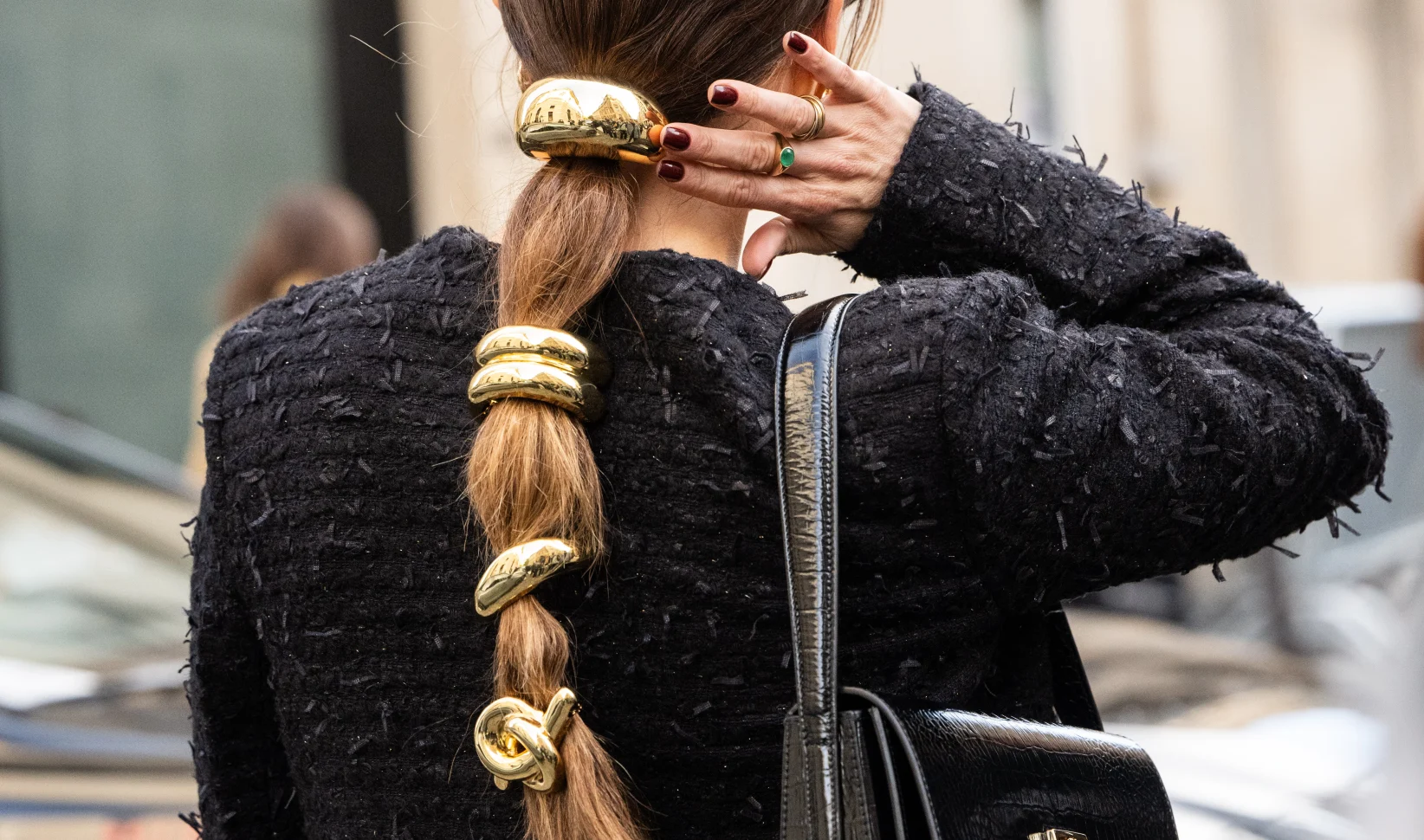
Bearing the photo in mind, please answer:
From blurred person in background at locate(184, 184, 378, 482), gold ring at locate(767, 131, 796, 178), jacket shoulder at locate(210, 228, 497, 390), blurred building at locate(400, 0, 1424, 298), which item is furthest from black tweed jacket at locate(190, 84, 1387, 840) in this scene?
blurred building at locate(400, 0, 1424, 298)

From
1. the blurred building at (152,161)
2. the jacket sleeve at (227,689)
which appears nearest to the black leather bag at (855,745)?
the jacket sleeve at (227,689)

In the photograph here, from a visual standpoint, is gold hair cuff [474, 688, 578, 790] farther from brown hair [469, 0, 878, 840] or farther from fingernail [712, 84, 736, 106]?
fingernail [712, 84, 736, 106]

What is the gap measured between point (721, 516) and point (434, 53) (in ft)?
21.2

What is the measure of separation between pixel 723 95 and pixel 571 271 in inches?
7.4

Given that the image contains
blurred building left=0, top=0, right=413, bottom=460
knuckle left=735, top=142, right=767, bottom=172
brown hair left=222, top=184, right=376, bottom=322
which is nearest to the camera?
knuckle left=735, top=142, right=767, bottom=172

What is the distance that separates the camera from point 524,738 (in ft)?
3.60

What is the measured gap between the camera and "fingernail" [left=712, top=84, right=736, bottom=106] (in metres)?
1.15

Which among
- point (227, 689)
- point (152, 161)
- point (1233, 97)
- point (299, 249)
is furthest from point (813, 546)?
point (1233, 97)

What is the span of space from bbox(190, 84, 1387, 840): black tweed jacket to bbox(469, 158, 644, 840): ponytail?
0.03 metres

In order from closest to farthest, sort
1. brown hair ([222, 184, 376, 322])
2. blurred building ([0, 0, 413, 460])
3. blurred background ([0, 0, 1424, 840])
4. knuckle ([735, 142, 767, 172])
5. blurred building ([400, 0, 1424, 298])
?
knuckle ([735, 142, 767, 172]) < blurred background ([0, 0, 1424, 840]) < brown hair ([222, 184, 376, 322]) < blurred building ([0, 0, 413, 460]) < blurred building ([400, 0, 1424, 298])

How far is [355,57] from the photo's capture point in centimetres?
756

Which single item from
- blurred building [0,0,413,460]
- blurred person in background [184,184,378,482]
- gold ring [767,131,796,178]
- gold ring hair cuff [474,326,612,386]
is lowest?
gold ring hair cuff [474,326,612,386]

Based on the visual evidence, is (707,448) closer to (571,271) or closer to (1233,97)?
(571,271)

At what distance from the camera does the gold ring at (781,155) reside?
49.4 inches
